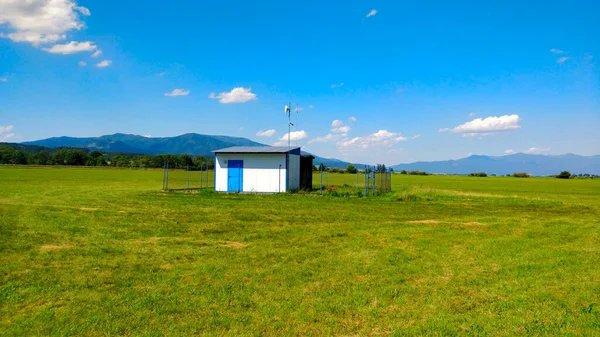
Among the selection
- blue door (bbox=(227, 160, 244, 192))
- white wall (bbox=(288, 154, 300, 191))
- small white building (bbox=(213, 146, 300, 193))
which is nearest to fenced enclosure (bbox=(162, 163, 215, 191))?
small white building (bbox=(213, 146, 300, 193))

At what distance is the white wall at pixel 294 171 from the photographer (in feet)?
92.0

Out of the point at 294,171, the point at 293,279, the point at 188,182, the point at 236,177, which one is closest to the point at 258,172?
the point at 236,177

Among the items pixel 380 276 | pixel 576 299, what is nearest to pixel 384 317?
pixel 380 276

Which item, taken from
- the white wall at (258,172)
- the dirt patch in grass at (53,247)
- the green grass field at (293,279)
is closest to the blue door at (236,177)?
the white wall at (258,172)

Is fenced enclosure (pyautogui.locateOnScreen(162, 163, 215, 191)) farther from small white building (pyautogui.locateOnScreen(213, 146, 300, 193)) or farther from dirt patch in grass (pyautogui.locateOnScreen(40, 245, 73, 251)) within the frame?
dirt patch in grass (pyautogui.locateOnScreen(40, 245, 73, 251))

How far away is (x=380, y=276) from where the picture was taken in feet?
23.3

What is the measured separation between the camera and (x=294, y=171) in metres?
29.2

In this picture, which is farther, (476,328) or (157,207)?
(157,207)

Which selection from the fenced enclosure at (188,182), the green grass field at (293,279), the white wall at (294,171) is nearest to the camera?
the green grass field at (293,279)

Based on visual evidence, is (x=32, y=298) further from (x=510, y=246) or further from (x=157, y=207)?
(x=157, y=207)

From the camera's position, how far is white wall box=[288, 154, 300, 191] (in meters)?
28.0

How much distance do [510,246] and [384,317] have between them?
6.29 meters

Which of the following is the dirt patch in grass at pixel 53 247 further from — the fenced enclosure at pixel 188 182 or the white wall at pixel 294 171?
the white wall at pixel 294 171

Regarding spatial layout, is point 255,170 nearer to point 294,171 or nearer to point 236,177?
point 236,177
